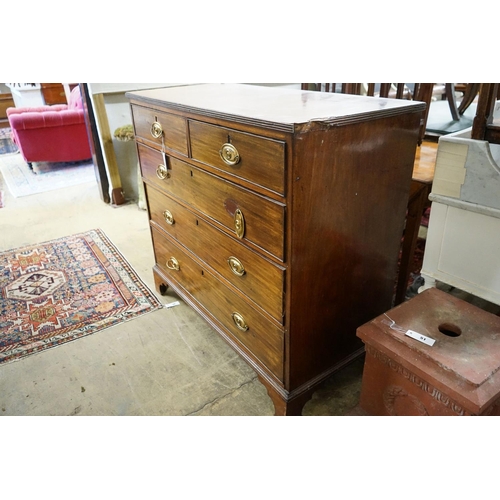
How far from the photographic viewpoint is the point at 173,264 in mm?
2004

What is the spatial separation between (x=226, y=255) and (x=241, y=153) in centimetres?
43

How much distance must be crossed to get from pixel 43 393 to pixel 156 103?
124 cm

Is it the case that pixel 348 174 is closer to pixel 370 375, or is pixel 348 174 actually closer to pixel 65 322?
pixel 370 375

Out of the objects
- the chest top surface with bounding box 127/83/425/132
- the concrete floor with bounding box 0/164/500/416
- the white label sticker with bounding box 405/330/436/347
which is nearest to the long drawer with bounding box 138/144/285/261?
the chest top surface with bounding box 127/83/425/132

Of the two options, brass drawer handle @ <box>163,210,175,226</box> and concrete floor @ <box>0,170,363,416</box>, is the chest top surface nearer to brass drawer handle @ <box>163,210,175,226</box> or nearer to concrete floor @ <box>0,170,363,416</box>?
brass drawer handle @ <box>163,210,175,226</box>

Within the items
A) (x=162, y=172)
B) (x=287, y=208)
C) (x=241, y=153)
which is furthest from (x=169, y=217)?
(x=287, y=208)

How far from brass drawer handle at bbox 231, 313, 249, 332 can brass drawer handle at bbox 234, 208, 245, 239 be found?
14.0 inches

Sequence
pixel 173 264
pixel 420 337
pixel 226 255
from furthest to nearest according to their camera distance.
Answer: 1. pixel 173 264
2. pixel 226 255
3. pixel 420 337

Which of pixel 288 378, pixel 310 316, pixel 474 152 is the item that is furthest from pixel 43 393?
pixel 474 152

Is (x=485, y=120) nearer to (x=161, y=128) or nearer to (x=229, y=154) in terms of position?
(x=229, y=154)

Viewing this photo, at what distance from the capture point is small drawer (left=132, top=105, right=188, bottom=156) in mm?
1495

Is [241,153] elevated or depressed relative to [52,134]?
elevated

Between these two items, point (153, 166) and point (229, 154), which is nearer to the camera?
point (229, 154)

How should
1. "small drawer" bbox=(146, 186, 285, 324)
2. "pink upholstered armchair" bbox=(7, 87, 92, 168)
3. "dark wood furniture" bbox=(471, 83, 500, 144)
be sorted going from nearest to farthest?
"small drawer" bbox=(146, 186, 285, 324) < "dark wood furniture" bbox=(471, 83, 500, 144) < "pink upholstered armchair" bbox=(7, 87, 92, 168)
